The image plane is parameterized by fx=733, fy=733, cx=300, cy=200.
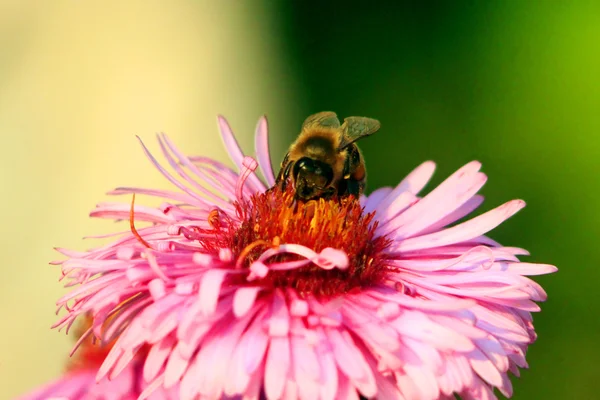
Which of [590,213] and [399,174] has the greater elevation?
[399,174]

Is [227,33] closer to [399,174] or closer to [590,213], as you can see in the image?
[399,174]

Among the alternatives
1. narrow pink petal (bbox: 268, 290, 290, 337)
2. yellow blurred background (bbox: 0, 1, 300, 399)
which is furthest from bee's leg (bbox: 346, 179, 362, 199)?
yellow blurred background (bbox: 0, 1, 300, 399)

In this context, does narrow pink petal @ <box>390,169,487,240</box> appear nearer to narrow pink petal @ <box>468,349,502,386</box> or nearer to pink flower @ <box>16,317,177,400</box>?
narrow pink petal @ <box>468,349,502,386</box>

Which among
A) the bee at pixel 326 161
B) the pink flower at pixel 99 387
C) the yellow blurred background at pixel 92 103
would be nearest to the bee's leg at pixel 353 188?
the bee at pixel 326 161

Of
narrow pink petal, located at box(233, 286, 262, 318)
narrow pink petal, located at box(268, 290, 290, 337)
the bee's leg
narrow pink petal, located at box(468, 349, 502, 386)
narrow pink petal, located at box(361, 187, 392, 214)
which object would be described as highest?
the bee's leg

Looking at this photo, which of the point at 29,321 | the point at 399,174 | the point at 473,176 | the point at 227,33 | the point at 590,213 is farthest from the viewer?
the point at 227,33

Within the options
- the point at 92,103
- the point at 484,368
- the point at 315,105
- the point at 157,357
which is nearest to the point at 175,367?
the point at 157,357

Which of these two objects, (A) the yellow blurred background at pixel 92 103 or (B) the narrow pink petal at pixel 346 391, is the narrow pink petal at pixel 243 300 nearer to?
(B) the narrow pink petal at pixel 346 391

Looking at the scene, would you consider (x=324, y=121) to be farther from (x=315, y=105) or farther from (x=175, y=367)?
(x=315, y=105)

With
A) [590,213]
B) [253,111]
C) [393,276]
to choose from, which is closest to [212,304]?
[393,276]
